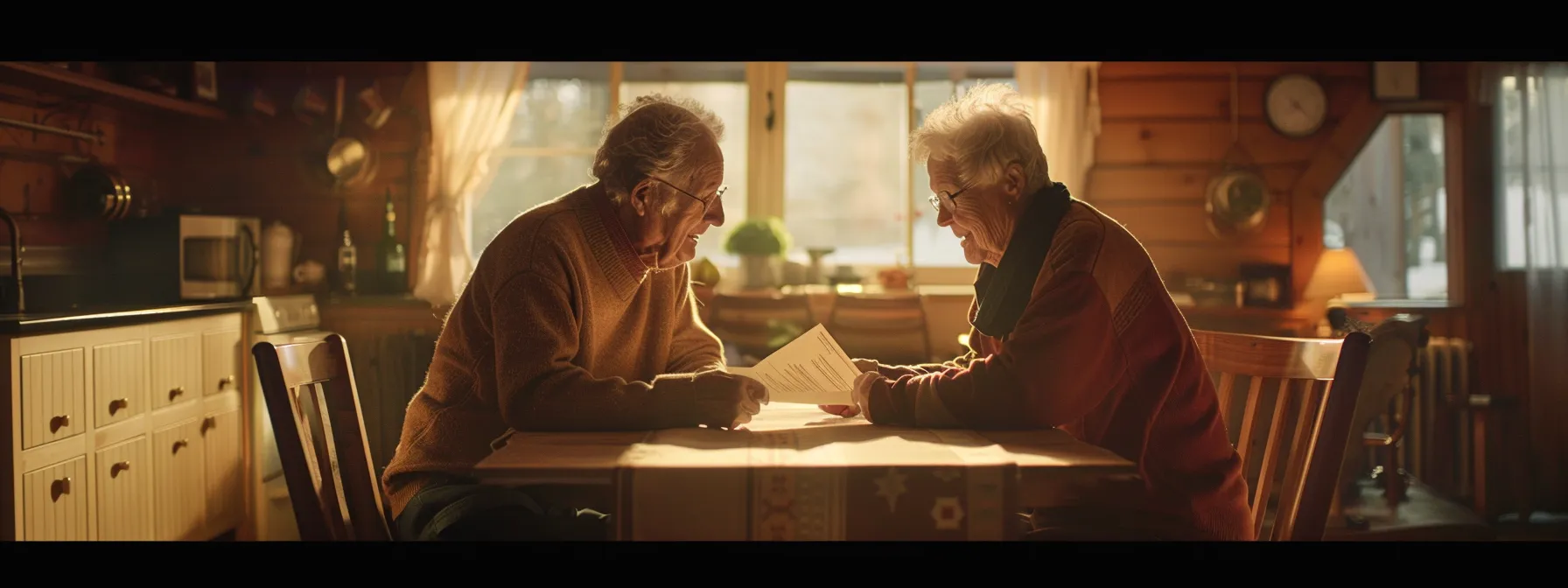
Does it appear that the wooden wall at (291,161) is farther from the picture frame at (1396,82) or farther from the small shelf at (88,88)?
the picture frame at (1396,82)

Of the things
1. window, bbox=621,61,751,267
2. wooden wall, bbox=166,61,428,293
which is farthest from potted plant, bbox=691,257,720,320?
wooden wall, bbox=166,61,428,293

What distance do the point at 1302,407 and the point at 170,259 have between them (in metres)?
3.55

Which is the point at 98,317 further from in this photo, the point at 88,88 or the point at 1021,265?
the point at 1021,265

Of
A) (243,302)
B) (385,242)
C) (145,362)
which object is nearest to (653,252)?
(145,362)

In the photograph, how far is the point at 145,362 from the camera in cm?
292

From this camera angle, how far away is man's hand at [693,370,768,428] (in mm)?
1515

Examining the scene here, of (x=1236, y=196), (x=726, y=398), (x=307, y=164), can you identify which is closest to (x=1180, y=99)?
(x=1236, y=196)

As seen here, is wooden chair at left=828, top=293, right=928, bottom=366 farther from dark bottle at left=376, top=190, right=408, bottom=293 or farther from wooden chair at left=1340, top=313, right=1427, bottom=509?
dark bottle at left=376, top=190, right=408, bottom=293

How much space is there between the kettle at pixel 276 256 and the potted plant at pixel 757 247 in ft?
5.76

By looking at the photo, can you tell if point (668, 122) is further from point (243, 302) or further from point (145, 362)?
point (243, 302)

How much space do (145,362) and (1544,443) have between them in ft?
16.3

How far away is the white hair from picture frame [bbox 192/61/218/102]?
11.0 ft

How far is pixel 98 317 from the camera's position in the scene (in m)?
2.66
